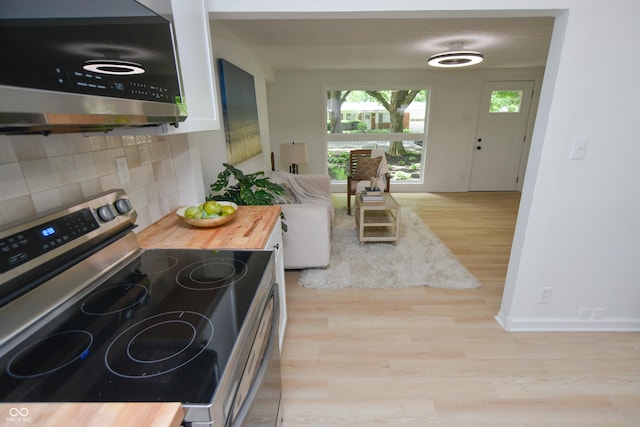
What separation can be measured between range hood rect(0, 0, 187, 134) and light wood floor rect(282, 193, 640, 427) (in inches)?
59.8

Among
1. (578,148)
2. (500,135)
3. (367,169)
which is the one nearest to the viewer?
(578,148)

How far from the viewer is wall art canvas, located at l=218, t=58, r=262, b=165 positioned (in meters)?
2.61

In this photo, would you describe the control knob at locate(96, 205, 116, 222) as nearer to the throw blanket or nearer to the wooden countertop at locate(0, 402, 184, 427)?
the wooden countertop at locate(0, 402, 184, 427)

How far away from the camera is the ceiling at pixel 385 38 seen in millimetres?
2605

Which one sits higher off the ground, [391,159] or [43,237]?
[43,237]

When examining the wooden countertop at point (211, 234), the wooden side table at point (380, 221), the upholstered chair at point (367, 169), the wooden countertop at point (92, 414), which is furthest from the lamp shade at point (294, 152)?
the wooden countertop at point (92, 414)

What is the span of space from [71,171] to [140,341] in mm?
684

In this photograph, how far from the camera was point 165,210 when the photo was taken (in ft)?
5.42

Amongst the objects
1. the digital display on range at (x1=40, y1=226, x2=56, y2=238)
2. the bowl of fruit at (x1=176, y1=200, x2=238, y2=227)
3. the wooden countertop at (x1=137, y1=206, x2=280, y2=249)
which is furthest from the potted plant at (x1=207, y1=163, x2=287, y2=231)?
the digital display on range at (x1=40, y1=226, x2=56, y2=238)

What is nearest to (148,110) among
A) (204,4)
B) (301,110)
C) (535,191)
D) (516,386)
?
(204,4)

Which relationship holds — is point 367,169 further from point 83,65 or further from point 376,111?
point 83,65

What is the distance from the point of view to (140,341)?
734 mm

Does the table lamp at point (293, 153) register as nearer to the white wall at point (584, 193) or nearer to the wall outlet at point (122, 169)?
the white wall at point (584, 193)

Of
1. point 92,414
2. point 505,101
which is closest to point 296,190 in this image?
point 92,414
